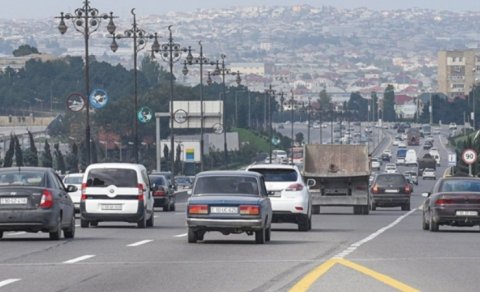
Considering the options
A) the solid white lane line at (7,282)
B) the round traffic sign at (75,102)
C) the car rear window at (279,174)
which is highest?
the round traffic sign at (75,102)

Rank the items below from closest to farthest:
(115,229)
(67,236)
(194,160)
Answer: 1. (67,236)
2. (115,229)
3. (194,160)

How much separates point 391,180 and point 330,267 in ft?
145

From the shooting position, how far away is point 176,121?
122625mm

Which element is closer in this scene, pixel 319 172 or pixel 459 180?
pixel 459 180

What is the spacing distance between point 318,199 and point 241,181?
25.9 metres

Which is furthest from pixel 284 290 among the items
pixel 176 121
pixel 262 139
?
pixel 262 139

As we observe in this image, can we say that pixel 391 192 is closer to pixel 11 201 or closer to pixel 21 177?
pixel 21 177

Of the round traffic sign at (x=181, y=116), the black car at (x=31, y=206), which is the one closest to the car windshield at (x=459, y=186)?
the black car at (x=31, y=206)

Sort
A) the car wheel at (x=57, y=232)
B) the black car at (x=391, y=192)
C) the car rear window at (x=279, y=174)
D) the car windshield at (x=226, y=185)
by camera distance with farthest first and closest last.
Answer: the black car at (x=391, y=192)
the car rear window at (x=279, y=174)
the car windshield at (x=226, y=185)
the car wheel at (x=57, y=232)

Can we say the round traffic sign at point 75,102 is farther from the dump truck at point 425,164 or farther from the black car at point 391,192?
the dump truck at point 425,164

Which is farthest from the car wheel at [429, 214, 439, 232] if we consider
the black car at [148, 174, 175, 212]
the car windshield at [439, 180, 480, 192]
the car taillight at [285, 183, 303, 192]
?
the black car at [148, 174, 175, 212]

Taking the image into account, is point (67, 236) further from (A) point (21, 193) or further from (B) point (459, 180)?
(B) point (459, 180)

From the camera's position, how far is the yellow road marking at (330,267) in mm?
22062

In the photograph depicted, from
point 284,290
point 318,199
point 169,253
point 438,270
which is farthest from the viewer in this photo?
point 318,199
